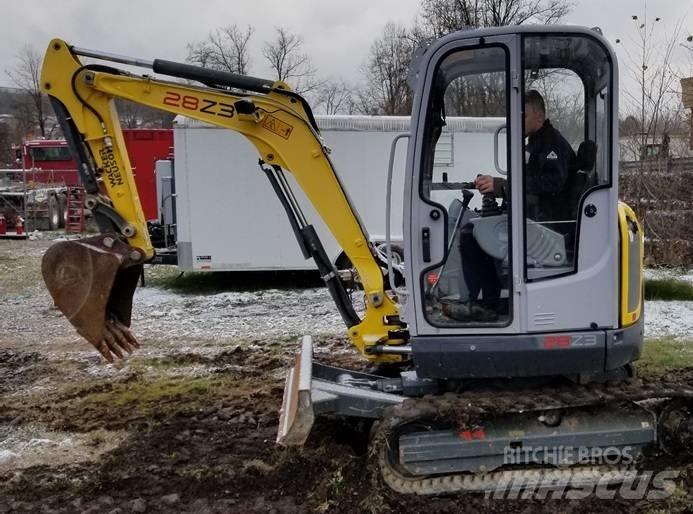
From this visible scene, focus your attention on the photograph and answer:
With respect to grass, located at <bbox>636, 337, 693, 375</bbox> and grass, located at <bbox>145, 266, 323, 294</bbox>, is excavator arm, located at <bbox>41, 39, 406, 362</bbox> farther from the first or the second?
grass, located at <bbox>145, 266, 323, 294</bbox>

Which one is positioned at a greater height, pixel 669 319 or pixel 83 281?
pixel 83 281

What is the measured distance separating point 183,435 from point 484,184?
3.02 metres

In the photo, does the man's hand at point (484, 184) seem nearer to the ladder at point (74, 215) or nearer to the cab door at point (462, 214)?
the cab door at point (462, 214)

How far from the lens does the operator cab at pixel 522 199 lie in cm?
388

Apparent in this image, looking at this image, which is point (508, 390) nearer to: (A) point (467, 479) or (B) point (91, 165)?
(A) point (467, 479)

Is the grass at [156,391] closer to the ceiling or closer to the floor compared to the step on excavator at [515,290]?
closer to the floor

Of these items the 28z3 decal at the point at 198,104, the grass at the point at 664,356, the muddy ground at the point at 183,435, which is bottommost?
the muddy ground at the point at 183,435

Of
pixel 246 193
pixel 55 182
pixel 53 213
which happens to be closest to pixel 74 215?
pixel 53 213

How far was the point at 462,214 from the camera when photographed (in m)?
4.11

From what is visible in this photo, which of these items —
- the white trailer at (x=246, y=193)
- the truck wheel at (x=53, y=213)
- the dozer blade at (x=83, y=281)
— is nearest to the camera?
the dozer blade at (x=83, y=281)

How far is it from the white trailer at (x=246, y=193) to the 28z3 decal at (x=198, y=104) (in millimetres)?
6277

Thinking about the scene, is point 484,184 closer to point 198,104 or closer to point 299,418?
point 299,418

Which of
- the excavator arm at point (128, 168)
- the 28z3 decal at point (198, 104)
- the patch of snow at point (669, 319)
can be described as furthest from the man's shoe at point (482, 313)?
the patch of snow at point (669, 319)

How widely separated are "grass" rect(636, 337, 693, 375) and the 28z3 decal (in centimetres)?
466
